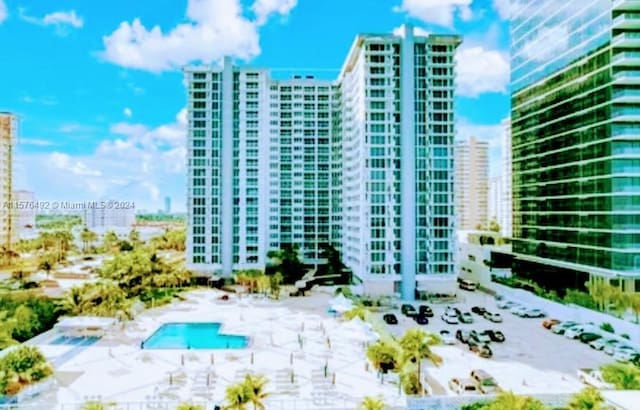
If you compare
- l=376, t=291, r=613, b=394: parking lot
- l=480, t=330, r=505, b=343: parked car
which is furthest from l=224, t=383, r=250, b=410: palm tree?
l=480, t=330, r=505, b=343: parked car

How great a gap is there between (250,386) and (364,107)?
26062 millimetres

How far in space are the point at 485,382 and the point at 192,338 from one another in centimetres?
1553

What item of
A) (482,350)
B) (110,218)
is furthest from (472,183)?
(482,350)

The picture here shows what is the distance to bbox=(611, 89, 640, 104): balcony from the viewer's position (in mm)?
30364

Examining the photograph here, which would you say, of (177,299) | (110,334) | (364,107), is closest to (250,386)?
(110,334)

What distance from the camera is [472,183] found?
3698 inches

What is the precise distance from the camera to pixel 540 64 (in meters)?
39.4

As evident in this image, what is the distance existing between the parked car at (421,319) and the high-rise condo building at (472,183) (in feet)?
213

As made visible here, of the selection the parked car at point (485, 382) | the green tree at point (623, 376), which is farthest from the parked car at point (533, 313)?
the green tree at point (623, 376)

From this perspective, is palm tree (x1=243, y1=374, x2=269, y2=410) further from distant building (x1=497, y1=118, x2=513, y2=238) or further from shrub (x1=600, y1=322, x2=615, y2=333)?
distant building (x1=497, y1=118, x2=513, y2=238)

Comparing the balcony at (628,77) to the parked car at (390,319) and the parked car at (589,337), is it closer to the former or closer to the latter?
the parked car at (589,337)

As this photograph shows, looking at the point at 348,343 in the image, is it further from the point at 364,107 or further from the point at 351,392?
the point at 364,107

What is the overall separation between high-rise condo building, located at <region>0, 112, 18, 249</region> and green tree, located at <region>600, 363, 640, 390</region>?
57.7m

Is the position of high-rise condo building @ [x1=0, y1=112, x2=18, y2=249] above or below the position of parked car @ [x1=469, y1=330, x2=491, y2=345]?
above
